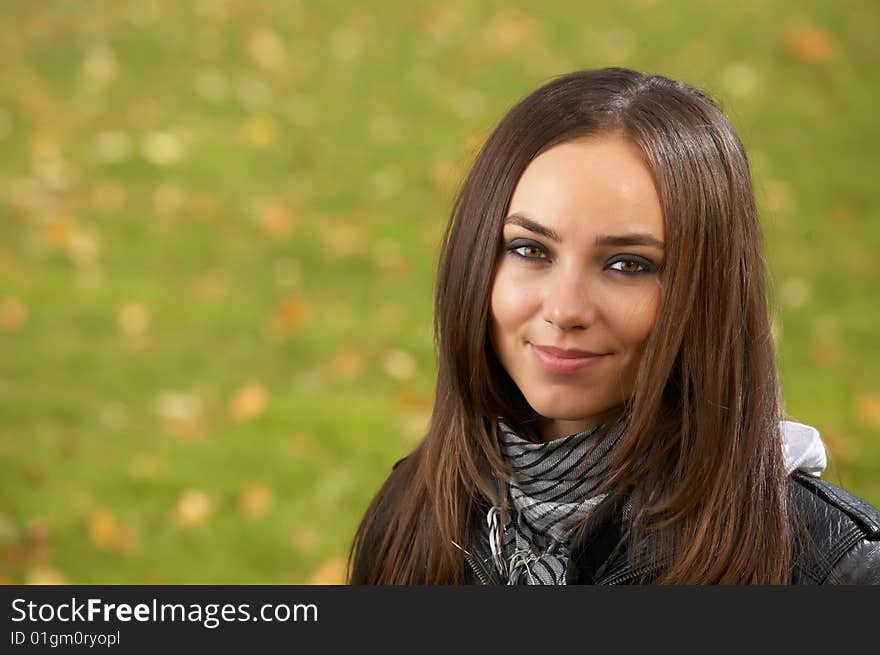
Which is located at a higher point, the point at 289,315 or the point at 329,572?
the point at 289,315

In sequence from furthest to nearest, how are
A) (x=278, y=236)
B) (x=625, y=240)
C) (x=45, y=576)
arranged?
(x=278, y=236) → (x=45, y=576) → (x=625, y=240)

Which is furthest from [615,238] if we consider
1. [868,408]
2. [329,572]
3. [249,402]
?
[868,408]

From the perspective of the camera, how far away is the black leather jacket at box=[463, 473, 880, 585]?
198 centimetres

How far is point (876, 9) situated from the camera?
298 inches

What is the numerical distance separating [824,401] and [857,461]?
0.41m

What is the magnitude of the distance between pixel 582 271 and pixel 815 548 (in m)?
0.59

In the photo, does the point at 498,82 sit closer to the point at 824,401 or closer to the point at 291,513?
the point at 824,401

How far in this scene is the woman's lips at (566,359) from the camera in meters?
1.96

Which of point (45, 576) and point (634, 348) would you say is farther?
point (45, 576)

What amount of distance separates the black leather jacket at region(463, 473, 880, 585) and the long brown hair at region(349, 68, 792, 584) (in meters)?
0.04

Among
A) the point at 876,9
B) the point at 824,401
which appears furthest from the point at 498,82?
the point at 824,401

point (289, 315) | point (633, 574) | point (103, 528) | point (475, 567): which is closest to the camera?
point (633, 574)

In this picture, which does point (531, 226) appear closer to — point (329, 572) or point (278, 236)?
point (329, 572)

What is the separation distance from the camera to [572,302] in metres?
1.91
